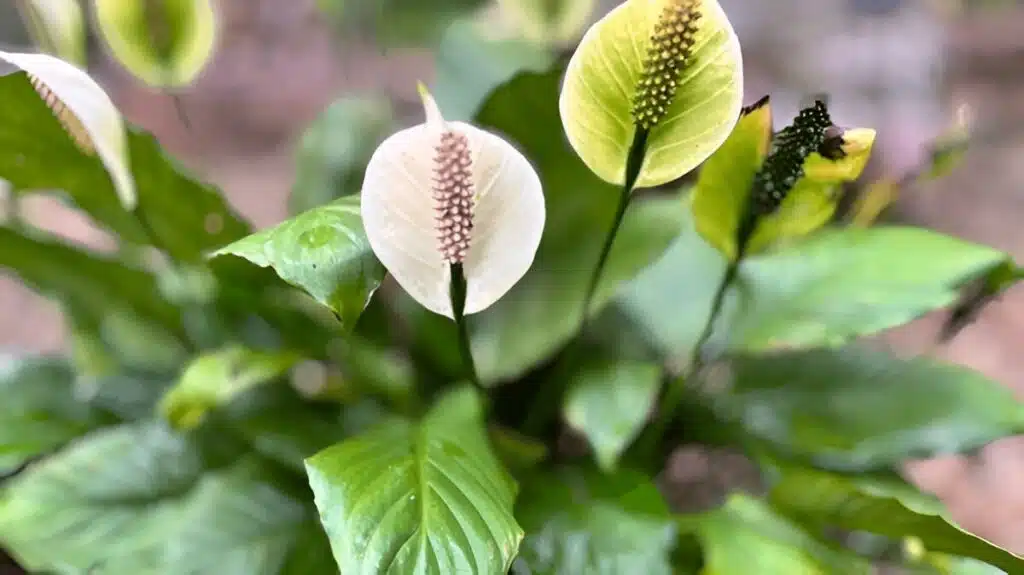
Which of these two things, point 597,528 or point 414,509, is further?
point 597,528

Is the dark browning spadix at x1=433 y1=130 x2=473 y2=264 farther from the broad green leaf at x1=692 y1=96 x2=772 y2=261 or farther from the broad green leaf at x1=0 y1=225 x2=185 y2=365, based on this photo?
the broad green leaf at x1=0 y1=225 x2=185 y2=365

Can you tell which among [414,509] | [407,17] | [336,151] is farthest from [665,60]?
[407,17]

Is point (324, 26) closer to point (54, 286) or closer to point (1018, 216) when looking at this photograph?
point (54, 286)

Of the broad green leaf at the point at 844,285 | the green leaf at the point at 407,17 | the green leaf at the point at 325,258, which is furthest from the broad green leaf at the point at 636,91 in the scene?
the green leaf at the point at 407,17

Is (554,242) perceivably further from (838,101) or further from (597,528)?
(838,101)

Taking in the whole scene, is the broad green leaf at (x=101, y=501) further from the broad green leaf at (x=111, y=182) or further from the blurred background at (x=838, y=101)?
the blurred background at (x=838, y=101)
